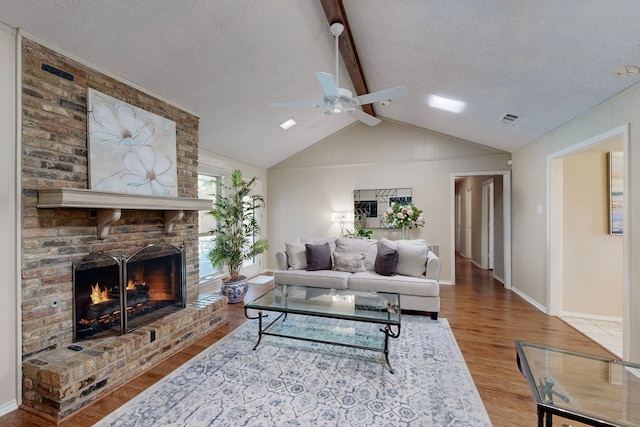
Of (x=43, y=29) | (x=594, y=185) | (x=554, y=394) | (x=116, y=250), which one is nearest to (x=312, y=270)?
(x=116, y=250)

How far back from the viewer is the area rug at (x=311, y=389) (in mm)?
1715

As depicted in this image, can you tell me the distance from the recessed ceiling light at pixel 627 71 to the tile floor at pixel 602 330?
251cm

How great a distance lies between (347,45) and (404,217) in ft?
9.98

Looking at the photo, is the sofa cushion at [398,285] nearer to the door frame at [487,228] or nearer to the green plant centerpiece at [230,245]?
the green plant centerpiece at [230,245]

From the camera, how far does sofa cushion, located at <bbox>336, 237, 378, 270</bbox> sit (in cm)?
405

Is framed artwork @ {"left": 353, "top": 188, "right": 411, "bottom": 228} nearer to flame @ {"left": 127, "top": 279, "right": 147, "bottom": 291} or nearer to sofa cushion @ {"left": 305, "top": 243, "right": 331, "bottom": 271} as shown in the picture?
sofa cushion @ {"left": 305, "top": 243, "right": 331, "bottom": 271}

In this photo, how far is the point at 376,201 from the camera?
5469 mm

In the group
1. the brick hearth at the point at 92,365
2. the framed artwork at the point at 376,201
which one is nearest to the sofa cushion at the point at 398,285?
the framed artwork at the point at 376,201

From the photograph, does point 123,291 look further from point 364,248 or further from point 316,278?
point 364,248

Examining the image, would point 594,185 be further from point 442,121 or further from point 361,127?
point 361,127

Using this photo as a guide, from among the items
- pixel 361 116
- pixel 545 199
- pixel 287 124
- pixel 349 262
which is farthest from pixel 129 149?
pixel 545 199

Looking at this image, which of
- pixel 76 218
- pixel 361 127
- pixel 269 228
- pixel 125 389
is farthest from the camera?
pixel 269 228

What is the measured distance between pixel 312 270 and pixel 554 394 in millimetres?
2977

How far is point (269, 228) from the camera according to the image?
6316mm
